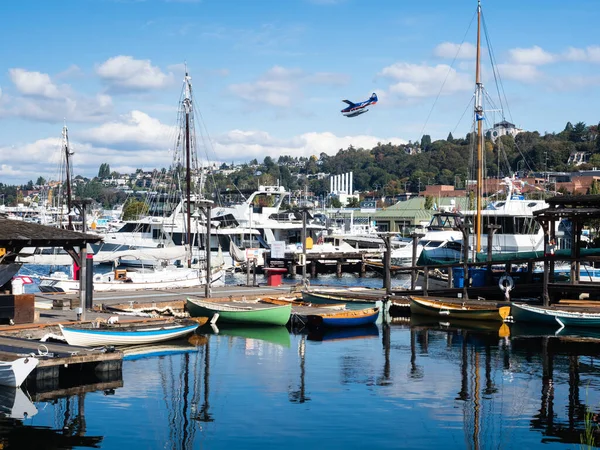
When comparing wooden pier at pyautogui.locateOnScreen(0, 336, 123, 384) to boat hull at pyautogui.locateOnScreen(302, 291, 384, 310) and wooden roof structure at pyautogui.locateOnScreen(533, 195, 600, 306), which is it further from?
wooden roof structure at pyautogui.locateOnScreen(533, 195, 600, 306)

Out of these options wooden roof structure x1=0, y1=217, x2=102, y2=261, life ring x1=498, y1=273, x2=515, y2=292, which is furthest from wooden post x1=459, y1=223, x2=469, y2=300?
wooden roof structure x1=0, y1=217, x2=102, y2=261

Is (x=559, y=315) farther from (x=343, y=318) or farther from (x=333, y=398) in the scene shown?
(x=333, y=398)

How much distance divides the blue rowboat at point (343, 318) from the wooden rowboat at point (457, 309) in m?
3.63

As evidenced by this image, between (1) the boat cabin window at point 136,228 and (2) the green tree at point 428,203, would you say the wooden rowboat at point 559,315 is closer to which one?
(1) the boat cabin window at point 136,228

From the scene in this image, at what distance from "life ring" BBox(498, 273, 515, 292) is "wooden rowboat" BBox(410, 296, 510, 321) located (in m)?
1.56

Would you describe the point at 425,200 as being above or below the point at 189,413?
above

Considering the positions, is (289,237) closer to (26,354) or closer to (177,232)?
(177,232)

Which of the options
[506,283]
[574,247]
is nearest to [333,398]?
[506,283]

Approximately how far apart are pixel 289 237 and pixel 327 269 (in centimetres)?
640

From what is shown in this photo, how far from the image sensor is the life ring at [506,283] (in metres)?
39.7

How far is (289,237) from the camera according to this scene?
7994 cm

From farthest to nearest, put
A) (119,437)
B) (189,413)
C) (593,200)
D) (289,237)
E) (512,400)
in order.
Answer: (289,237)
(593,200)
(512,400)
(189,413)
(119,437)

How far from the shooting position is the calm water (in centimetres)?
1864

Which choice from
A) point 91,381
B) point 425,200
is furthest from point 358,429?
point 425,200
